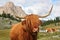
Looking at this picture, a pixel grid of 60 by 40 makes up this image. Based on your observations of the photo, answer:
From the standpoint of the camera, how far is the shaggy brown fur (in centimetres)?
337

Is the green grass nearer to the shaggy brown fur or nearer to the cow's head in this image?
the shaggy brown fur

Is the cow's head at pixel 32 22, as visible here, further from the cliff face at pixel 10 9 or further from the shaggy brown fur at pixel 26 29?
the cliff face at pixel 10 9

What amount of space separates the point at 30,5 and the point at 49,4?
0.35 metres

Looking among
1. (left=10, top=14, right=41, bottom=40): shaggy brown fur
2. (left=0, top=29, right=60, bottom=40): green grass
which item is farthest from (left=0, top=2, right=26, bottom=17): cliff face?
(left=0, top=29, right=60, bottom=40): green grass

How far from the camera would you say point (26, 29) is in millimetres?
3496

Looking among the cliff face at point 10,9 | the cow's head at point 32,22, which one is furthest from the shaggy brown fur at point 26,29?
the cliff face at point 10,9

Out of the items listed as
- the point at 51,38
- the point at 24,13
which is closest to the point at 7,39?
the point at 24,13

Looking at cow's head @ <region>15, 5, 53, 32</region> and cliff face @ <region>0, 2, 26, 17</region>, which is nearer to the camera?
cow's head @ <region>15, 5, 53, 32</region>

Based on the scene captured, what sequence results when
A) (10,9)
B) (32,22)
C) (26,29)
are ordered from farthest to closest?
(10,9) → (26,29) → (32,22)

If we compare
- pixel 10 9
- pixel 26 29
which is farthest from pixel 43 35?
pixel 10 9

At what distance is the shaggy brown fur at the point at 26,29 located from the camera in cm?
337

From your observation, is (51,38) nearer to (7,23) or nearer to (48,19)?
(48,19)

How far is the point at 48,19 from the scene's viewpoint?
3801 mm

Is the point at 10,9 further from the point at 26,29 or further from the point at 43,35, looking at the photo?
the point at 43,35
